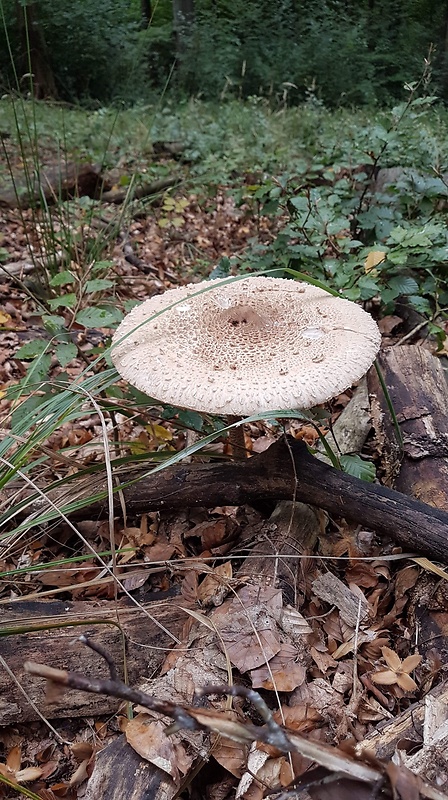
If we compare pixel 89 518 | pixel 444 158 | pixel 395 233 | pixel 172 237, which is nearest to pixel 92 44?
pixel 172 237

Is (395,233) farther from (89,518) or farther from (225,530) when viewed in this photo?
(89,518)

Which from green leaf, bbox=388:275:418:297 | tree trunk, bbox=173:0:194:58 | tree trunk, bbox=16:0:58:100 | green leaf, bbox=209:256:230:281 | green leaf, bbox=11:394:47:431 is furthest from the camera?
tree trunk, bbox=173:0:194:58

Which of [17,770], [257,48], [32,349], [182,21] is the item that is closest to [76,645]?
[17,770]

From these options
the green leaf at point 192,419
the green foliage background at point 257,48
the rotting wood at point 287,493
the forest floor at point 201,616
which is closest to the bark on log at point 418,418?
the forest floor at point 201,616

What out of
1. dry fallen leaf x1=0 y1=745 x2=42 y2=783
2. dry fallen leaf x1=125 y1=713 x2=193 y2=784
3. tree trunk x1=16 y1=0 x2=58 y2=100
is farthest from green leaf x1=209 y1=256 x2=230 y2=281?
tree trunk x1=16 y1=0 x2=58 y2=100

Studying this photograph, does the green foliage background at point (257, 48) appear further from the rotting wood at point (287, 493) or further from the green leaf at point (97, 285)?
the rotting wood at point (287, 493)

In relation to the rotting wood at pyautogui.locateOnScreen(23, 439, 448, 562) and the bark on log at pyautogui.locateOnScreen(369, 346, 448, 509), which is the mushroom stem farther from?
the bark on log at pyautogui.locateOnScreen(369, 346, 448, 509)

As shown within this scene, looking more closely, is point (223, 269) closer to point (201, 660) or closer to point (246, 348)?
point (246, 348)
